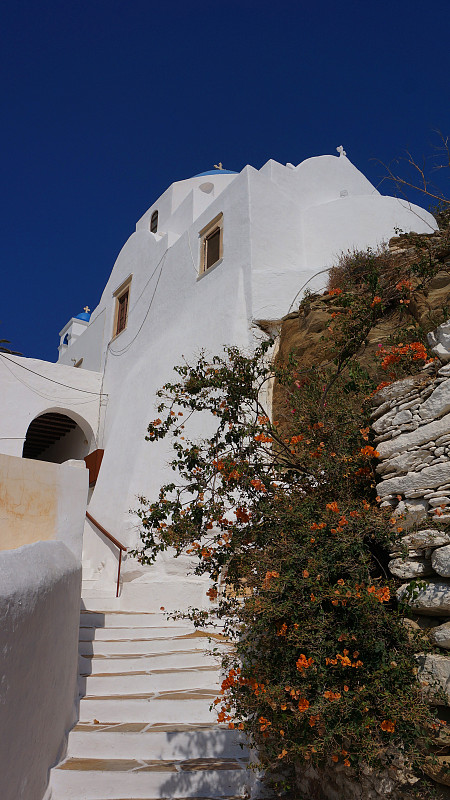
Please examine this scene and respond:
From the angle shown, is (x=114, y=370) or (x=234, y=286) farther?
(x=114, y=370)

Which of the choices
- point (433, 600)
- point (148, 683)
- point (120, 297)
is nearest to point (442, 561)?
point (433, 600)

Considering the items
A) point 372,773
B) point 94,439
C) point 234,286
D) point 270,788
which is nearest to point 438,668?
point 372,773

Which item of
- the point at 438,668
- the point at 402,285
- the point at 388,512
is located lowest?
the point at 438,668

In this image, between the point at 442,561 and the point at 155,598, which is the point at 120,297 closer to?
the point at 155,598

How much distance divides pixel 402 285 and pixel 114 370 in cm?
1052

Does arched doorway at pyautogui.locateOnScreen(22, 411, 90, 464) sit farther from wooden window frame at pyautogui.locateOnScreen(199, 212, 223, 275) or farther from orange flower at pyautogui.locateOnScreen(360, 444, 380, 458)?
orange flower at pyautogui.locateOnScreen(360, 444, 380, 458)

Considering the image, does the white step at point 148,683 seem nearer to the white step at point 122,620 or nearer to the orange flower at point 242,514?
the white step at point 122,620

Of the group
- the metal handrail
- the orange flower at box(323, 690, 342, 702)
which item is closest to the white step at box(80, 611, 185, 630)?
the metal handrail

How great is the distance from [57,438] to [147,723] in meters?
12.7

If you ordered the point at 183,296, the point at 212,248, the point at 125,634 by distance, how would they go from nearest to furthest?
the point at 125,634
the point at 212,248
the point at 183,296

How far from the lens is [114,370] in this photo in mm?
14250

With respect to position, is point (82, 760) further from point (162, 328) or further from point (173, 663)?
point (162, 328)

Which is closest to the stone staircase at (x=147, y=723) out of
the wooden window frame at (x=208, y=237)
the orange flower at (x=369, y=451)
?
the orange flower at (x=369, y=451)

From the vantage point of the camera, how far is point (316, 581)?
2893mm
